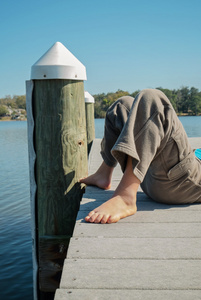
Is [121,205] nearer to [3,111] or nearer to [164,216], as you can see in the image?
[164,216]

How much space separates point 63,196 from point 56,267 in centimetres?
53

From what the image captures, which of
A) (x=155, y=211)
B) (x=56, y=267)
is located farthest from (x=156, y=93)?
(x=56, y=267)

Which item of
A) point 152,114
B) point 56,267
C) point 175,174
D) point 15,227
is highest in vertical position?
point 152,114

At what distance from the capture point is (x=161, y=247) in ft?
5.53

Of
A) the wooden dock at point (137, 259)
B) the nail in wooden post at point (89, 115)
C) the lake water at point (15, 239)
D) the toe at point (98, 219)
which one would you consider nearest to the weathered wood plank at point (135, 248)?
the wooden dock at point (137, 259)

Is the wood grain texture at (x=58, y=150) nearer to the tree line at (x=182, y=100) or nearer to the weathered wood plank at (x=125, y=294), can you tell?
the weathered wood plank at (x=125, y=294)

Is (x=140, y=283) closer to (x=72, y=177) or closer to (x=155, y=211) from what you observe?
(x=155, y=211)

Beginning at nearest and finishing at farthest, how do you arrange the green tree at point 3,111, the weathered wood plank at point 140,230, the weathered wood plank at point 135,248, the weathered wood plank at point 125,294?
the weathered wood plank at point 125,294
the weathered wood plank at point 135,248
the weathered wood plank at point 140,230
the green tree at point 3,111

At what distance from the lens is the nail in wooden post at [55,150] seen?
2.43 m

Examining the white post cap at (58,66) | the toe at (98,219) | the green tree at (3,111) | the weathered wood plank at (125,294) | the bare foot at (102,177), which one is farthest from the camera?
the green tree at (3,111)

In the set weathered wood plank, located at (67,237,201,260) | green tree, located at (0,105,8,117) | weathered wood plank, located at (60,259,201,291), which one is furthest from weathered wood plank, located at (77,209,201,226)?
green tree, located at (0,105,8,117)

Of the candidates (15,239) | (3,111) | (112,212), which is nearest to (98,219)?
(112,212)

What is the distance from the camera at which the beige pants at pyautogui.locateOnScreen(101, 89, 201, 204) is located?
6.71ft

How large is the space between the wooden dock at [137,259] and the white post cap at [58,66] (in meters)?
0.94
